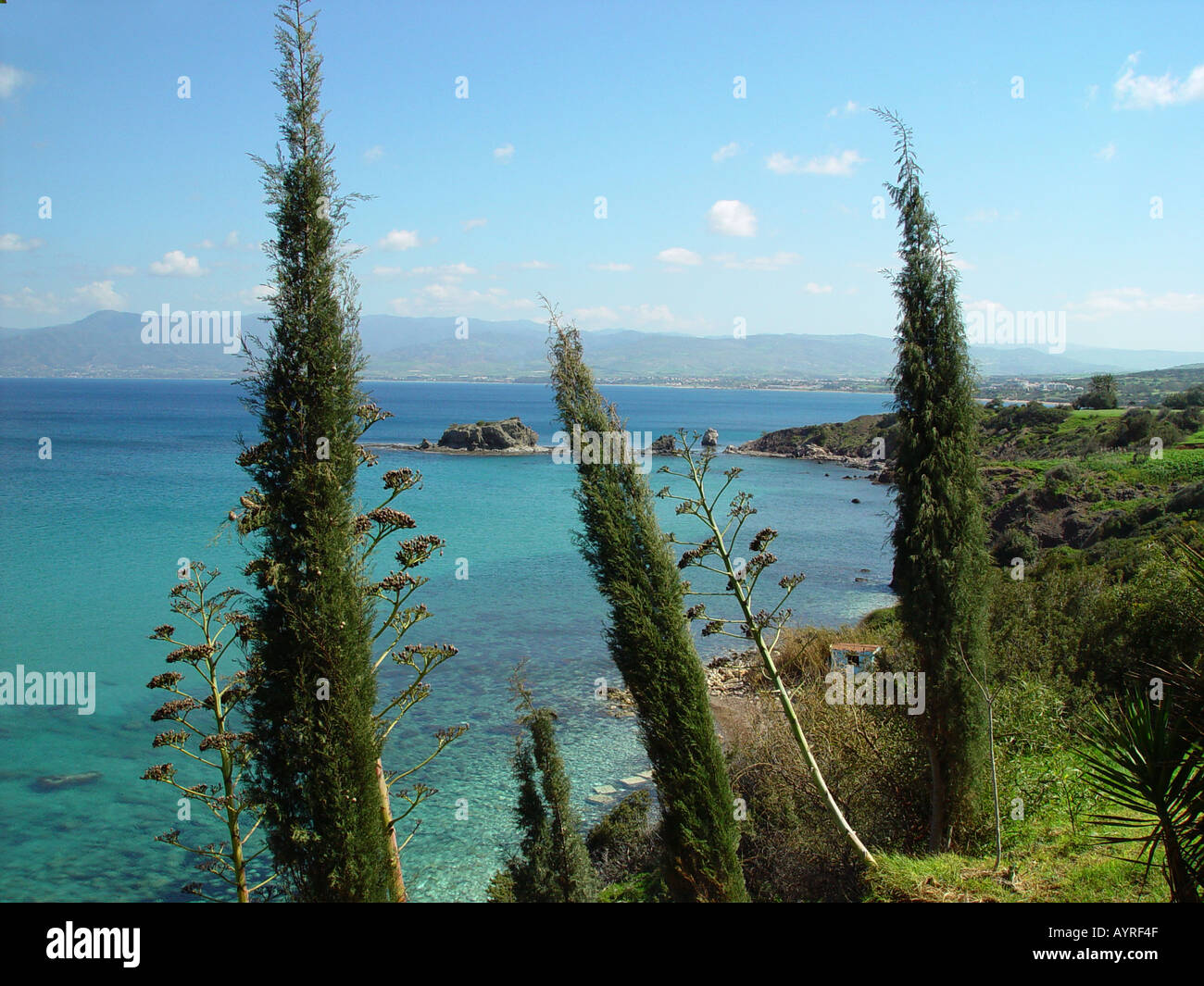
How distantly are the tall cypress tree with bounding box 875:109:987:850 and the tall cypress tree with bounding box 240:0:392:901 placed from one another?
7804 millimetres

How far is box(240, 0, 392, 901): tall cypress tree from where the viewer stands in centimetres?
859

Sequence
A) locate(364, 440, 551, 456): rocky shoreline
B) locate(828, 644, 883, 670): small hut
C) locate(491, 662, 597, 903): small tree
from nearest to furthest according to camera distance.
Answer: locate(491, 662, 597, 903): small tree, locate(828, 644, 883, 670): small hut, locate(364, 440, 551, 456): rocky shoreline

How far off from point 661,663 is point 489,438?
3923 inches

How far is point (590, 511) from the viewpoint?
11234 mm

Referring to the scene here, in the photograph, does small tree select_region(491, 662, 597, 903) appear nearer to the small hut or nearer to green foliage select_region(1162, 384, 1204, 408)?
the small hut

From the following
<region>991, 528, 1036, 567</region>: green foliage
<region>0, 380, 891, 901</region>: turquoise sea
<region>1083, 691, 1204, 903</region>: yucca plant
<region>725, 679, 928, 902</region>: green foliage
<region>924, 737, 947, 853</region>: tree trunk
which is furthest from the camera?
<region>991, 528, 1036, 567</region>: green foliage

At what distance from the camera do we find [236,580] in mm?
40812

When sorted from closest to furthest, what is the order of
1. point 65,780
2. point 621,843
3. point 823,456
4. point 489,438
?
1. point 621,843
2. point 65,780
3. point 823,456
4. point 489,438

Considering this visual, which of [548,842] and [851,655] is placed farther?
[851,655]

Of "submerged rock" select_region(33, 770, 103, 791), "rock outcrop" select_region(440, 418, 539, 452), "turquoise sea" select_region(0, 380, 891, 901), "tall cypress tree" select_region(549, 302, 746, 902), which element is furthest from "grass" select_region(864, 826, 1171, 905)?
"rock outcrop" select_region(440, 418, 539, 452)

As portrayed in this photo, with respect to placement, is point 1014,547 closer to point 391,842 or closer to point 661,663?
point 661,663

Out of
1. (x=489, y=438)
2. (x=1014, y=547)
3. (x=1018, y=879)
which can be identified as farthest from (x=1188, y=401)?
(x=489, y=438)

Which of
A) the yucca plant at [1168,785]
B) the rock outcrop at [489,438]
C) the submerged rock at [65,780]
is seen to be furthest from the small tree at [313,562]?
the rock outcrop at [489,438]

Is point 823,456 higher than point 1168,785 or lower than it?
lower
